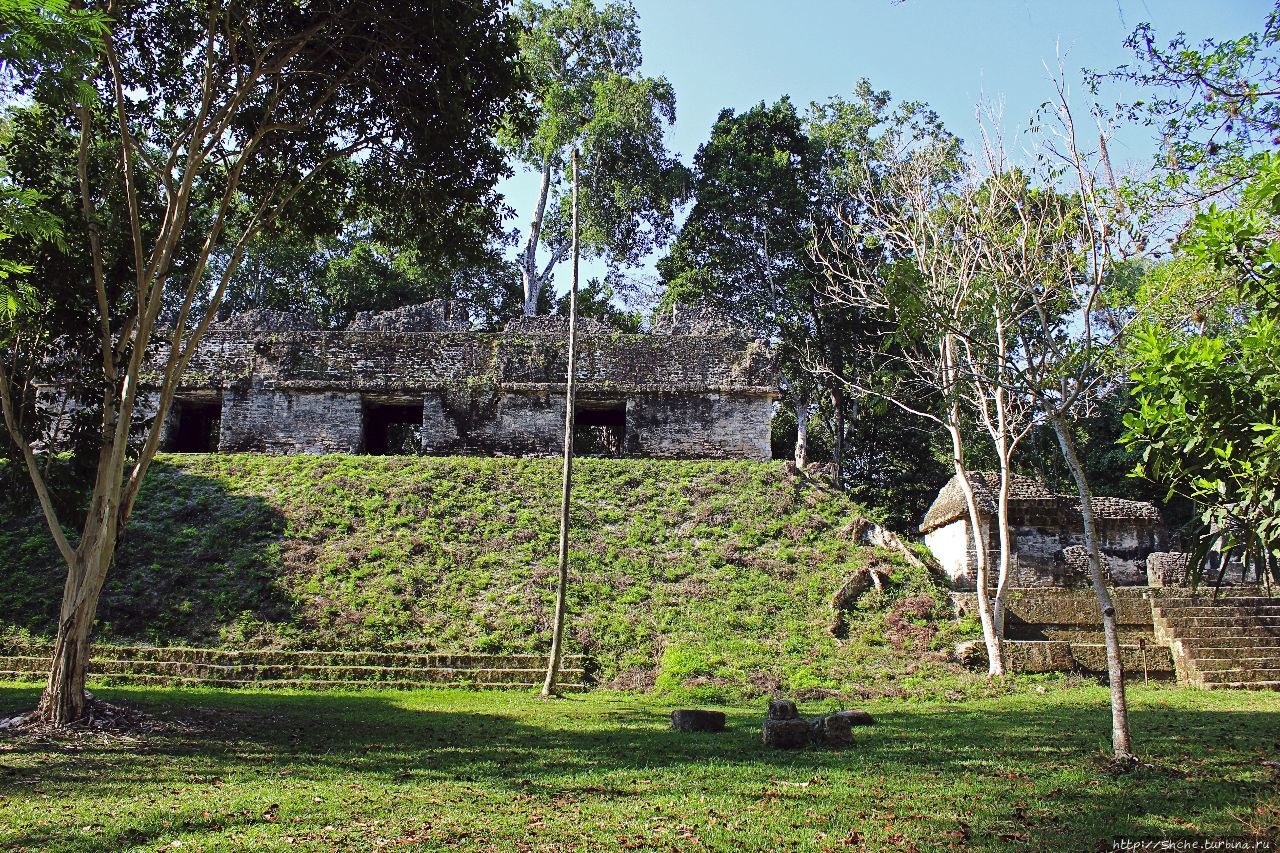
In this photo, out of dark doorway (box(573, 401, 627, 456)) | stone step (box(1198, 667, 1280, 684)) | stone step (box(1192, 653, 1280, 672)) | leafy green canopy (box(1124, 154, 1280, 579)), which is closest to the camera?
leafy green canopy (box(1124, 154, 1280, 579))

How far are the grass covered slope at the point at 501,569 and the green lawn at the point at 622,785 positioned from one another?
3.14 metres

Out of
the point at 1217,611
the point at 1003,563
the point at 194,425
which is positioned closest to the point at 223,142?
the point at 1003,563

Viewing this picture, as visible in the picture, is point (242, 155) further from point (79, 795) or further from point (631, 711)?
point (631, 711)

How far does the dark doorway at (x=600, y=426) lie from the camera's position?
19297 mm

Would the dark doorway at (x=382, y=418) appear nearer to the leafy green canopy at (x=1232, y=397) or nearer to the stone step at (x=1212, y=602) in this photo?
the stone step at (x=1212, y=602)

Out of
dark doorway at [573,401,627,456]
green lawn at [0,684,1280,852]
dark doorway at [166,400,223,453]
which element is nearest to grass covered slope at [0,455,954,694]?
dark doorway at [166,400,223,453]

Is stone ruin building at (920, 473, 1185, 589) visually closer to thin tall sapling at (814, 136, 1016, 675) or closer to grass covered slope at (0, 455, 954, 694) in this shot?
thin tall sapling at (814, 136, 1016, 675)

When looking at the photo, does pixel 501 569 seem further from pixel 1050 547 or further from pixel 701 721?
pixel 1050 547

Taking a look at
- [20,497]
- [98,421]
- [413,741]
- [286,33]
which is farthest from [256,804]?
[286,33]

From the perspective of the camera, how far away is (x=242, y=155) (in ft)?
25.8

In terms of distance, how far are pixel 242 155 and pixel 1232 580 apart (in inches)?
609

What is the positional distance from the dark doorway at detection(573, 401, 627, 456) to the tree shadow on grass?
6.80 m

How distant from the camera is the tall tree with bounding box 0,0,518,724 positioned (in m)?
7.26

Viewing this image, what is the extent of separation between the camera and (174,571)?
12.5m
